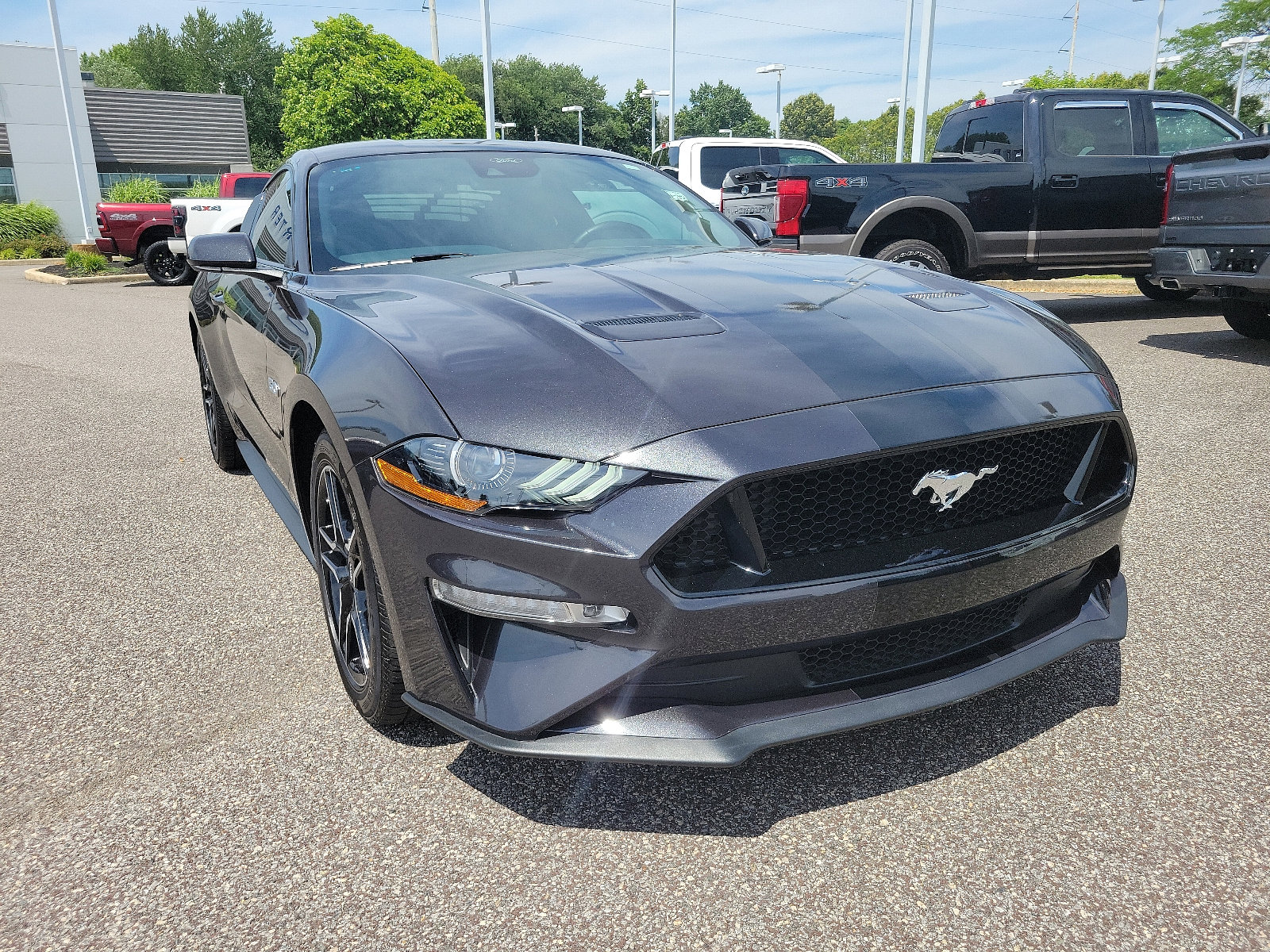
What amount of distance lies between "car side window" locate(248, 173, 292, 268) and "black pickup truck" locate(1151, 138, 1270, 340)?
20.0 feet

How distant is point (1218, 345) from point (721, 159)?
820 cm

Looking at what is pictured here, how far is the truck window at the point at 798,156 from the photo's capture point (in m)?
14.4

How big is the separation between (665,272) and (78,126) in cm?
4223

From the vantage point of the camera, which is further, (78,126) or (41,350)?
(78,126)

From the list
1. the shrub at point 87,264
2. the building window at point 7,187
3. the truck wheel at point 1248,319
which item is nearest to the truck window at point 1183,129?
the truck wheel at point 1248,319

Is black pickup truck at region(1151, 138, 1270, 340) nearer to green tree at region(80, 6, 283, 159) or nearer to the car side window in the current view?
the car side window

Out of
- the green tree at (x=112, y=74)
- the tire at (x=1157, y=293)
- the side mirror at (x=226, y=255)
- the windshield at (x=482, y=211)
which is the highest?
the green tree at (x=112, y=74)

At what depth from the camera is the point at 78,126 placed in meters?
37.1

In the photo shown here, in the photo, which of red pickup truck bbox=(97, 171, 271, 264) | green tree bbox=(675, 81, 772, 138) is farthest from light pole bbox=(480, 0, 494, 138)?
green tree bbox=(675, 81, 772, 138)

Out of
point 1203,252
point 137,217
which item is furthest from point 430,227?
point 137,217

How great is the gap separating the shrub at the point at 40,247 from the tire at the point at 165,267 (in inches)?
539

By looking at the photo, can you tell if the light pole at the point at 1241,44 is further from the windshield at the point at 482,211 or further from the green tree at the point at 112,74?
the green tree at the point at 112,74

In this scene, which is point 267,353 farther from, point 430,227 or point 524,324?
point 524,324

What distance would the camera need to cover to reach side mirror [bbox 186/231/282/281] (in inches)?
130
